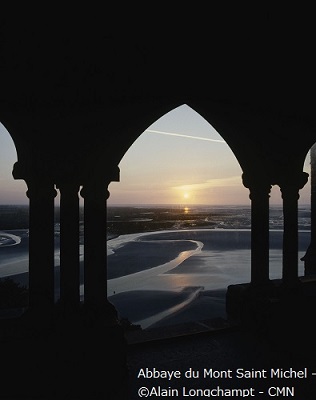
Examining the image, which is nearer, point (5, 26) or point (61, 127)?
point (5, 26)

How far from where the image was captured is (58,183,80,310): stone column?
13.2 feet

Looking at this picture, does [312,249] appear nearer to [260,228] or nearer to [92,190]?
[260,228]

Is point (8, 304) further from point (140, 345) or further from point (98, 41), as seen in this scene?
point (98, 41)

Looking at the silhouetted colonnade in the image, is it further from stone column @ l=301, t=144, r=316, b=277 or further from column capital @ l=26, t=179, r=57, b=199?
stone column @ l=301, t=144, r=316, b=277

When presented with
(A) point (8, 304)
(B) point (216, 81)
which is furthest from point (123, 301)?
(B) point (216, 81)

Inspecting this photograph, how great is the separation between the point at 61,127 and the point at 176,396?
314cm

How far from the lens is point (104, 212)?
4.27 m

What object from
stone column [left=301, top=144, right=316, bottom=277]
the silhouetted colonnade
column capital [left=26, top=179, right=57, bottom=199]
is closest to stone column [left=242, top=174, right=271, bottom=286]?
the silhouetted colonnade

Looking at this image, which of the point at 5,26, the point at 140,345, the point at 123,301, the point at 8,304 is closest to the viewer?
the point at 5,26

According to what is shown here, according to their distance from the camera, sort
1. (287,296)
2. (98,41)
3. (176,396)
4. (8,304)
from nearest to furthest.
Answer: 1. (98,41)
2. (176,396)
3. (287,296)
4. (8,304)

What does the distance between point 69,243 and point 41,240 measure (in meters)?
0.31

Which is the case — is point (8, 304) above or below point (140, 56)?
below

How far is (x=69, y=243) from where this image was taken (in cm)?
408

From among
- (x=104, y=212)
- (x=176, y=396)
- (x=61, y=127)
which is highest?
(x=61, y=127)
